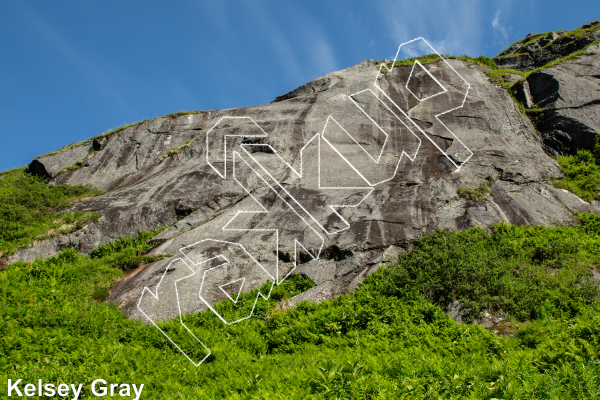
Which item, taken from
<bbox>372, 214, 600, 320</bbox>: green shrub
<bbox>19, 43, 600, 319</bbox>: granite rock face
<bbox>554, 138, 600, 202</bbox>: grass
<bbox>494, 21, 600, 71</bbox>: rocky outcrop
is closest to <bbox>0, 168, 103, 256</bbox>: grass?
<bbox>19, 43, 600, 319</bbox>: granite rock face

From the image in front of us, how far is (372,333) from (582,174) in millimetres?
11689

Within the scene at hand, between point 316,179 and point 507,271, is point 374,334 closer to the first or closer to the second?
point 507,271

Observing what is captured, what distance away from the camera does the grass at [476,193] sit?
13.0m

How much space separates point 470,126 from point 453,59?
9286mm

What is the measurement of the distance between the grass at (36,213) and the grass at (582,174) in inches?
682

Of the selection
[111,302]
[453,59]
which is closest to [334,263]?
[111,302]

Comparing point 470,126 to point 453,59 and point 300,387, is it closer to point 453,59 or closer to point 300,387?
point 453,59

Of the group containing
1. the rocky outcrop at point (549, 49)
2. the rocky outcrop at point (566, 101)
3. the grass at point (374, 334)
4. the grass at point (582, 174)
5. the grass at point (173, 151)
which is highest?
the rocky outcrop at point (549, 49)

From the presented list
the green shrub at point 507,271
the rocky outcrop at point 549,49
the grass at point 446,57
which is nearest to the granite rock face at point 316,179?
the green shrub at point 507,271

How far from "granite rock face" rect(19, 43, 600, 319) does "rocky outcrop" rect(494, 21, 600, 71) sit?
20.9ft

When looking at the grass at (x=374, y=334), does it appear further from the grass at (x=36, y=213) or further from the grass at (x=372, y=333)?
the grass at (x=36, y=213)

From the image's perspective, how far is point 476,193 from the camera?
13.1m
